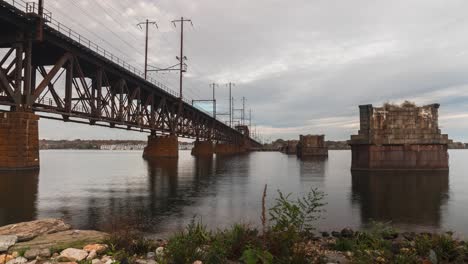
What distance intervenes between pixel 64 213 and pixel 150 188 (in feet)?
36.2

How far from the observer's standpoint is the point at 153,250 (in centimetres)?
878

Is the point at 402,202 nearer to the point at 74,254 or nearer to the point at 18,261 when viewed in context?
the point at 74,254

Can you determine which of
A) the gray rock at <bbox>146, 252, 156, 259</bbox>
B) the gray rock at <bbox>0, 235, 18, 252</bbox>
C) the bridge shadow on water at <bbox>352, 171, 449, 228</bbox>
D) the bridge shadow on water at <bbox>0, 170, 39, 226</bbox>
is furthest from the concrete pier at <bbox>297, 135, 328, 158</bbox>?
the gray rock at <bbox>0, 235, 18, 252</bbox>

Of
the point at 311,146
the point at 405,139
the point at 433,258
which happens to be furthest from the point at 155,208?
the point at 311,146

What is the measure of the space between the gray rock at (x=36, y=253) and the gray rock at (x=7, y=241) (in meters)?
0.74

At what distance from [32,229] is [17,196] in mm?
12673

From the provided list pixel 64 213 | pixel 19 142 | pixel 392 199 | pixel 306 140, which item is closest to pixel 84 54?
pixel 19 142

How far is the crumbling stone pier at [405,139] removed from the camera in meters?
41.9

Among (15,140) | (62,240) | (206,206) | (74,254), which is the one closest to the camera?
(74,254)

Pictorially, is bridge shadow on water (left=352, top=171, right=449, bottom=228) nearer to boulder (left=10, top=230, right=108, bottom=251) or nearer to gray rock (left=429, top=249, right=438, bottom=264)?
gray rock (left=429, top=249, right=438, bottom=264)

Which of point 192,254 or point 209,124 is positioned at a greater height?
point 209,124

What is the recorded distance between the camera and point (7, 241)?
27.8 feet

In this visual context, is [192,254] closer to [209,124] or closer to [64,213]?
[64,213]

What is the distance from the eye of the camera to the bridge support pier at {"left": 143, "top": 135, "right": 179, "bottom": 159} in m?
75.5
